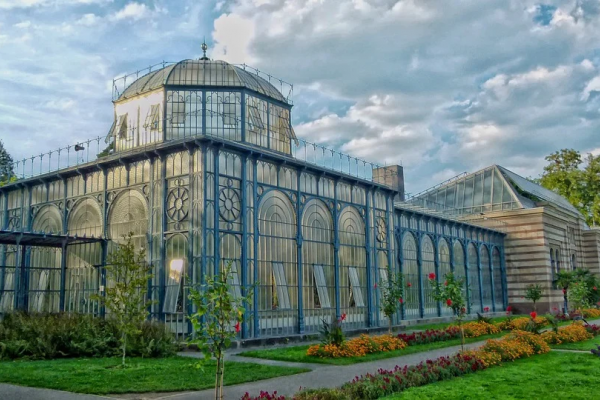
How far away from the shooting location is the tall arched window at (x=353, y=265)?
1340 inches

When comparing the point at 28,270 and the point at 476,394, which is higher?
the point at 28,270

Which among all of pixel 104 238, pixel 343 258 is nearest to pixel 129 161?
pixel 104 238

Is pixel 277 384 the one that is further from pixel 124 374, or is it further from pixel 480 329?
pixel 480 329

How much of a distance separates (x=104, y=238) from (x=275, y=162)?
1002cm

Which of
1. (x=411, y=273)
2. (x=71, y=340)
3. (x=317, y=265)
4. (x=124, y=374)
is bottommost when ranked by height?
(x=124, y=374)

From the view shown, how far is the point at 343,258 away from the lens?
34.5m

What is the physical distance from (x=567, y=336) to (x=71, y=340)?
72.9ft

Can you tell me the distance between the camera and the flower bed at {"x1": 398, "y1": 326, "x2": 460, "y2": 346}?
1037 inches

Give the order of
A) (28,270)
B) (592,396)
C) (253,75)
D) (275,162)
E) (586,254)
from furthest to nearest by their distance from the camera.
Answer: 1. (586,254)
2. (253,75)
3. (28,270)
4. (275,162)
5. (592,396)

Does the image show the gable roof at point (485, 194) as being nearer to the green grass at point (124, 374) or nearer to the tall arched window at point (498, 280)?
the tall arched window at point (498, 280)

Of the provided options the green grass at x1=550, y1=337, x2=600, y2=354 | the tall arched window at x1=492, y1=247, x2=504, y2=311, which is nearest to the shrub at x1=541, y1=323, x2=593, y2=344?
the green grass at x1=550, y1=337, x2=600, y2=354

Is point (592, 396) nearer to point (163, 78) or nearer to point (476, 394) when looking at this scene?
point (476, 394)

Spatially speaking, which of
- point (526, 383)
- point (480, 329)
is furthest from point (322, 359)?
point (480, 329)

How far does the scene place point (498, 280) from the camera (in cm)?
5825
